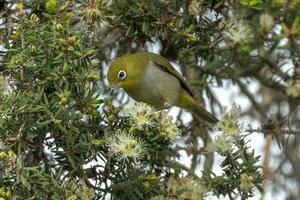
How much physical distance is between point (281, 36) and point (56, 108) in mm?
938

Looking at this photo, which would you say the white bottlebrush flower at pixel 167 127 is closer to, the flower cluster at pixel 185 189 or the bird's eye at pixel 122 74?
the flower cluster at pixel 185 189

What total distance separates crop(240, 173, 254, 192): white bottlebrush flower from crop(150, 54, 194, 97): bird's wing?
4.32 feet

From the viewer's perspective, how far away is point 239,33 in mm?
3080

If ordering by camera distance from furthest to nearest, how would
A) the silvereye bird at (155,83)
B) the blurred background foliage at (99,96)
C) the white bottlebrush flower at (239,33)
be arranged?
the silvereye bird at (155,83), the white bottlebrush flower at (239,33), the blurred background foliage at (99,96)

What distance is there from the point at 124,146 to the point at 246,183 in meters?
0.56

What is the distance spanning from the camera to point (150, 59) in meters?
3.85

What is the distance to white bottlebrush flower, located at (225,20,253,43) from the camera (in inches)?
120

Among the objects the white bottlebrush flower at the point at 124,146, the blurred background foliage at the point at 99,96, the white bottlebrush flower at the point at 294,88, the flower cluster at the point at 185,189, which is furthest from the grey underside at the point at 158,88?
the white bottlebrush flower at the point at 124,146

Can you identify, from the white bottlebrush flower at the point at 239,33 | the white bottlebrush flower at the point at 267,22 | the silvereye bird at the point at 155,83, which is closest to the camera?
the white bottlebrush flower at the point at 267,22

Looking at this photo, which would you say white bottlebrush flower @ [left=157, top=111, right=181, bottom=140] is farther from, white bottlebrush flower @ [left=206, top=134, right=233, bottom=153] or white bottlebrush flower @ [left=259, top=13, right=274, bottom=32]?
white bottlebrush flower @ [left=259, top=13, right=274, bottom=32]

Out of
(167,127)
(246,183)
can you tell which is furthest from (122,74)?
(246,183)

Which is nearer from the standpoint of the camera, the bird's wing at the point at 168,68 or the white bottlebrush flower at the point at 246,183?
the white bottlebrush flower at the point at 246,183

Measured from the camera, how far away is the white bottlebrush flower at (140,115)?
7.81 ft

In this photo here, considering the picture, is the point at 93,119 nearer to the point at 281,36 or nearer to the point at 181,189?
the point at 181,189
